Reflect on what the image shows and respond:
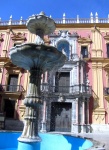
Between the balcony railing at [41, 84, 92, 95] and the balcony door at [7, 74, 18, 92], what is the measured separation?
271cm

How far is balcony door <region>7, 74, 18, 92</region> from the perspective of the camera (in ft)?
50.3

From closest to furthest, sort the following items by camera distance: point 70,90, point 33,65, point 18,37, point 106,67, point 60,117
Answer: point 33,65 < point 60,117 < point 70,90 < point 106,67 < point 18,37

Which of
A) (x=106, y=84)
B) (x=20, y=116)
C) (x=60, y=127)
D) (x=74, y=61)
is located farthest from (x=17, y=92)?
(x=106, y=84)

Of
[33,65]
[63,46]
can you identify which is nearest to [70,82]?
[63,46]

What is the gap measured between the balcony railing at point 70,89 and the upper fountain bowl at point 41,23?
7.46 metres

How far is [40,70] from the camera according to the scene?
6133mm

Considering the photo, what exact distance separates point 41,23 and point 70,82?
342 inches

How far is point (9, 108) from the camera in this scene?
590 inches

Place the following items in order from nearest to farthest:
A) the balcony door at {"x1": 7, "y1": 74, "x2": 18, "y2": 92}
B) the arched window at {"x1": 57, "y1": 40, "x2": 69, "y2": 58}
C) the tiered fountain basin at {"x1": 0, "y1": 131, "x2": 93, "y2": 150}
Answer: the tiered fountain basin at {"x1": 0, "y1": 131, "x2": 93, "y2": 150}
the balcony door at {"x1": 7, "y1": 74, "x2": 18, "y2": 92}
the arched window at {"x1": 57, "y1": 40, "x2": 69, "y2": 58}

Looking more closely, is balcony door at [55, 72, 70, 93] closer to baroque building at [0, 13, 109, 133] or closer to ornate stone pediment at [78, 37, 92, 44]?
baroque building at [0, 13, 109, 133]

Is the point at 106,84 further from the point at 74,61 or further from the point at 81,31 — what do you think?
the point at 81,31

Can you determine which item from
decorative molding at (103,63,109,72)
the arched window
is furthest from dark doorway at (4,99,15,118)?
decorative molding at (103,63,109,72)

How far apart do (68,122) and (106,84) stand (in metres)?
4.31

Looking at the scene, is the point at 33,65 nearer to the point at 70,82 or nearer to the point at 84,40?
the point at 70,82
